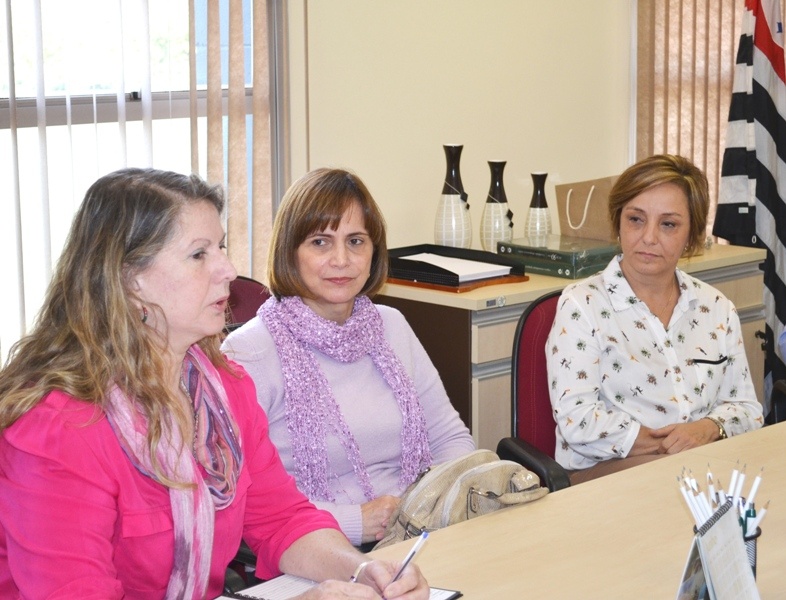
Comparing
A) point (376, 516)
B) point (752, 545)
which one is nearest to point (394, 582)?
point (752, 545)

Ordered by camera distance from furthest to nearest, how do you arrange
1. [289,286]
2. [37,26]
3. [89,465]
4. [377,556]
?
[37,26], [289,286], [377,556], [89,465]

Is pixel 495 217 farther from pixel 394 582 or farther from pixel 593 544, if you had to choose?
pixel 394 582

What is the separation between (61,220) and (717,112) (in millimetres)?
3093

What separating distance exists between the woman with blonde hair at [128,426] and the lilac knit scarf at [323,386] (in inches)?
21.3

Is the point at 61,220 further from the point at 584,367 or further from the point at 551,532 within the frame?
the point at 551,532

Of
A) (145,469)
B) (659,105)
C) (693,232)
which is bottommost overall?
(145,469)

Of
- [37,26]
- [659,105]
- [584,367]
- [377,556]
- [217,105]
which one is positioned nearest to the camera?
[377,556]

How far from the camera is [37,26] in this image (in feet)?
10.0

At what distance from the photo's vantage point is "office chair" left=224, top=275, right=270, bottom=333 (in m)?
2.77

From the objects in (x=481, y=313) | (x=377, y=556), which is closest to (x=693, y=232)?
(x=481, y=313)

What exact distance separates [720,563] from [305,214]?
1312mm

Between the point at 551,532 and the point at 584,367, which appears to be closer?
the point at 551,532

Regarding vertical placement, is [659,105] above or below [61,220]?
above

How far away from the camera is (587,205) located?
146 inches
